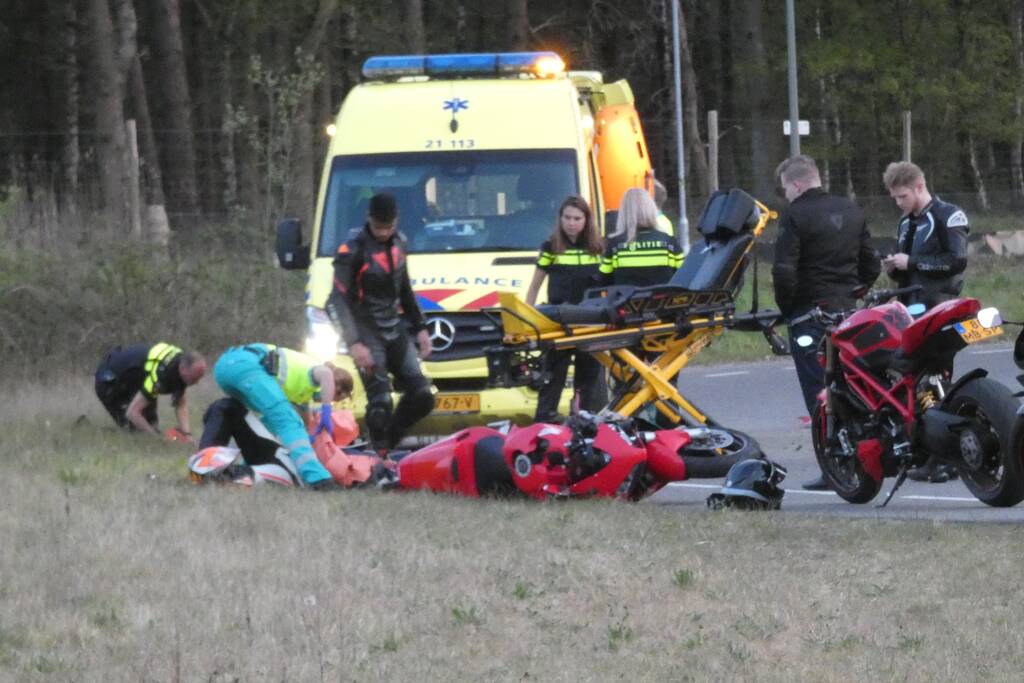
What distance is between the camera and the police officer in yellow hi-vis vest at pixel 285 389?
11227mm

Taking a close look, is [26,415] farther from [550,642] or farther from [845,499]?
[550,642]

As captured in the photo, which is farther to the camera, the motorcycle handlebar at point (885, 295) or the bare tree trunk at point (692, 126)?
the bare tree trunk at point (692, 126)

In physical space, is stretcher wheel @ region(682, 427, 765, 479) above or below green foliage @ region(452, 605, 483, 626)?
below

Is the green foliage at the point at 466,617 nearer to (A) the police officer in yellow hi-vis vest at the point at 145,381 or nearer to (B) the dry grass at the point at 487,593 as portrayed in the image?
(B) the dry grass at the point at 487,593

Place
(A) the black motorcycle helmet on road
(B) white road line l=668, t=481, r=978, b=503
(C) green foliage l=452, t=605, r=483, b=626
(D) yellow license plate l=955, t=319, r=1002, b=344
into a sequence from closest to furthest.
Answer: (C) green foliage l=452, t=605, r=483, b=626, (D) yellow license plate l=955, t=319, r=1002, b=344, (A) the black motorcycle helmet on road, (B) white road line l=668, t=481, r=978, b=503

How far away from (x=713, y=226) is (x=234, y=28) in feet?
101

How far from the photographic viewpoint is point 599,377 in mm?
13211

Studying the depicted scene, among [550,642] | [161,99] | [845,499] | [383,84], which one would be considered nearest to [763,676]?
[550,642]

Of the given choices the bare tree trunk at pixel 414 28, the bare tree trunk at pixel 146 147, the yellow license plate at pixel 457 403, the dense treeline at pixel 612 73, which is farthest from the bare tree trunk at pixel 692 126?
the yellow license plate at pixel 457 403

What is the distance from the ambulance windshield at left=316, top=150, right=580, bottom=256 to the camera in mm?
14445

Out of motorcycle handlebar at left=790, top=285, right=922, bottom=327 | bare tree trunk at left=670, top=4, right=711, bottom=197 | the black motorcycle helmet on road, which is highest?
motorcycle handlebar at left=790, top=285, right=922, bottom=327

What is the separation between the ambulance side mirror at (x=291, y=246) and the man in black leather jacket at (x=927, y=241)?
4.38 meters

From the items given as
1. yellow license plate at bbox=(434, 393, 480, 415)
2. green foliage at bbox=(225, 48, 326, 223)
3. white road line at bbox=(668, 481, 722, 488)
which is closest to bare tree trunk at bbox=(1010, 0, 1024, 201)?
green foliage at bbox=(225, 48, 326, 223)

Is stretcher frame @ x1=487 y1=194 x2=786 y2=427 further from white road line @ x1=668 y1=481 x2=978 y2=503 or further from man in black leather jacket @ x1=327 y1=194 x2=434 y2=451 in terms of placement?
man in black leather jacket @ x1=327 y1=194 x2=434 y2=451
